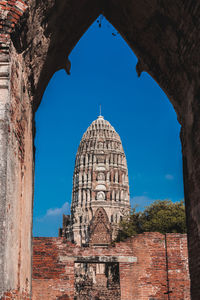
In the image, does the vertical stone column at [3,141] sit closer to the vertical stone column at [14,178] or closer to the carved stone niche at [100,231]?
the vertical stone column at [14,178]

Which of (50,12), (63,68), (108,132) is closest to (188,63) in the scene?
(50,12)

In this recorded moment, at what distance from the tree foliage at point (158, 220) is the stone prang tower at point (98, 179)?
67.6ft

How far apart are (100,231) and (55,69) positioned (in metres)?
42.2

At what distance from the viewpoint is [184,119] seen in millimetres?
6605

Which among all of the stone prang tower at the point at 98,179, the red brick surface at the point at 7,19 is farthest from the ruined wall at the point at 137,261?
the stone prang tower at the point at 98,179

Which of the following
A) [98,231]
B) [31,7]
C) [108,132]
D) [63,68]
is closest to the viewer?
[31,7]

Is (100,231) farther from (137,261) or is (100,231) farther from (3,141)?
(3,141)

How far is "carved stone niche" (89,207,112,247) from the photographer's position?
156 feet

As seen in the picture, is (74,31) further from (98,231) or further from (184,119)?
(98,231)

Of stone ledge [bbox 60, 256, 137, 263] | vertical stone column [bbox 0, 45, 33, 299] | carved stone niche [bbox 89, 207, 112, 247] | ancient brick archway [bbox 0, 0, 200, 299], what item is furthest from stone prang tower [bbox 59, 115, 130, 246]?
vertical stone column [bbox 0, 45, 33, 299]

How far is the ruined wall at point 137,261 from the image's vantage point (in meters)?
16.6

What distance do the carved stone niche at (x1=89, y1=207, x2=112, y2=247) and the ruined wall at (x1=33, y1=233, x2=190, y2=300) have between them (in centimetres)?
2996

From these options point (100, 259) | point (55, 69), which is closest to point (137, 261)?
point (100, 259)

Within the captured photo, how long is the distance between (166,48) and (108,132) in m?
52.9
